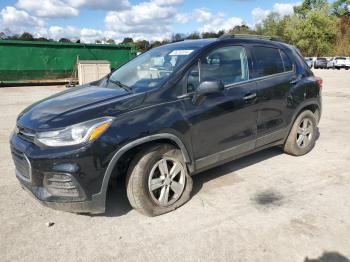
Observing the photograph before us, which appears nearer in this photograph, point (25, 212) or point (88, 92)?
point (25, 212)

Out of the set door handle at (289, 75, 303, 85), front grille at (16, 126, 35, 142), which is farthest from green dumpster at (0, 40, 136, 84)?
door handle at (289, 75, 303, 85)

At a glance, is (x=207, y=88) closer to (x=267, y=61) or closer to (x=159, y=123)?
(x=159, y=123)

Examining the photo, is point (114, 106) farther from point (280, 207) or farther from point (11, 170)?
point (11, 170)

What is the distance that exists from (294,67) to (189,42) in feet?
5.55

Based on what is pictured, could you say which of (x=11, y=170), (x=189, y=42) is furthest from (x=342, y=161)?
(x=11, y=170)

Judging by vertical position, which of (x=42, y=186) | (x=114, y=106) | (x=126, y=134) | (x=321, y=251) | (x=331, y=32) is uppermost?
(x=331, y=32)

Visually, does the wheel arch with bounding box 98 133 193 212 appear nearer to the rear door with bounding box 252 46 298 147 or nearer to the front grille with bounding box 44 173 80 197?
the front grille with bounding box 44 173 80 197

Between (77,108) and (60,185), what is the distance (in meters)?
0.75

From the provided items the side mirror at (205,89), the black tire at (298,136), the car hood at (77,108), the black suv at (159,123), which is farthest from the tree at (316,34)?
the car hood at (77,108)

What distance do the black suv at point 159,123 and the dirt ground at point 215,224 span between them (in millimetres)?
292

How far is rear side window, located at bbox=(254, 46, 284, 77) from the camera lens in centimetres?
441

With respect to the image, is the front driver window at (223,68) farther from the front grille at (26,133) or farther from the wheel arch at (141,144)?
the front grille at (26,133)

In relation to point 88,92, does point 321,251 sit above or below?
below

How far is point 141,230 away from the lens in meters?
3.29
